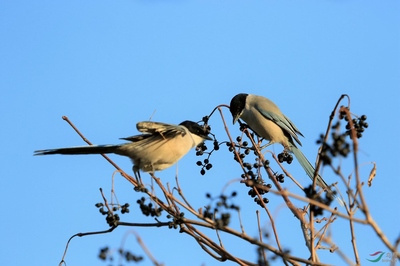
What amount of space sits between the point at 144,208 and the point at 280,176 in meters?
1.80

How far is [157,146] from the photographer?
4.81 m

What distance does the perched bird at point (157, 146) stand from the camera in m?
4.76

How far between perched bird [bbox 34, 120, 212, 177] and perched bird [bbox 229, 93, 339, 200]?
97.1 inches

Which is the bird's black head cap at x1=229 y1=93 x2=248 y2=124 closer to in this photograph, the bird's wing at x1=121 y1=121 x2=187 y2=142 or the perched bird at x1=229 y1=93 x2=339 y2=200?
the perched bird at x1=229 y1=93 x2=339 y2=200

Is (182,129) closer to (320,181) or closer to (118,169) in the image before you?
(118,169)

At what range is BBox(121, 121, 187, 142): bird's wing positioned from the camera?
15.3ft

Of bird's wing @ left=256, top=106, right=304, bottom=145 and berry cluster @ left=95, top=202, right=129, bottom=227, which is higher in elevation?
bird's wing @ left=256, top=106, right=304, bottom=145

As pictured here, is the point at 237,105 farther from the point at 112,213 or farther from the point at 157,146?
the point at 112,213

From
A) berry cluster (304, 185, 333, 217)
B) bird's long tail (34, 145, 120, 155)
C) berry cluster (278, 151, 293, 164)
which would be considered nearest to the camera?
berry cluster (304, 185, 333, 217)

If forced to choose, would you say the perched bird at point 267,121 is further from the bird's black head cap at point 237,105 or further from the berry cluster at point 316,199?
the berry cluster at point 316,199

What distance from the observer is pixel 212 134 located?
487 cm

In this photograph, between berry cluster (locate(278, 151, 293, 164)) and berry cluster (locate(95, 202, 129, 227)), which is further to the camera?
berry cluster (locate(278, 151, 293, 164))

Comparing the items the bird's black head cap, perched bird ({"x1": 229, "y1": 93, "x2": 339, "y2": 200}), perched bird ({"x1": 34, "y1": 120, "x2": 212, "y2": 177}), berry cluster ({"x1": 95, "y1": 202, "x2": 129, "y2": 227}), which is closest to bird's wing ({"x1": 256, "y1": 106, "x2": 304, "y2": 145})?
perched bird ({"x1": 229, "y1": 93, "x2": 339, "y2": 200})

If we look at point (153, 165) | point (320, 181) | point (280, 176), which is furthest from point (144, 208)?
point (320, 181)
